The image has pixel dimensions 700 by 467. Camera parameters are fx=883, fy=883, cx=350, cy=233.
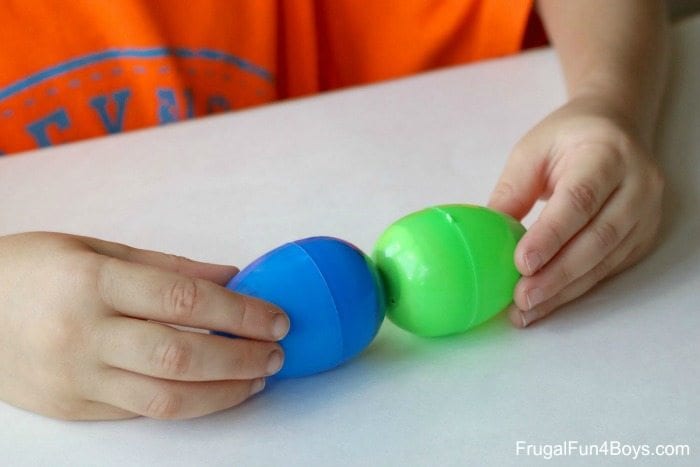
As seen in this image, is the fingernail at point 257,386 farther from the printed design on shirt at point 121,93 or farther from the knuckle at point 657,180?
the printed design on shirt at point 121,93

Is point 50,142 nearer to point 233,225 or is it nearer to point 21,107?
point 21,107

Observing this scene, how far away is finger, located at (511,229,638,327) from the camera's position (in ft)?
1.92

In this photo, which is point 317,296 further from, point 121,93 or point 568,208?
point 121,93

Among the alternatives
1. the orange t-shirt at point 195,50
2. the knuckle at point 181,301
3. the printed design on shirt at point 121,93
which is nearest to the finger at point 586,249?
the knuckle at point 181,301

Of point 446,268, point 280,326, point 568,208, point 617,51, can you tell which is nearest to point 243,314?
point 280,326

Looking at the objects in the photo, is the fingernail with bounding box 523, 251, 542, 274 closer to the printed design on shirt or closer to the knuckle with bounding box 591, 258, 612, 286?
the knuckle with bounding box 591, 258, 612, 286

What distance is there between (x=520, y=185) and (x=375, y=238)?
115 mm

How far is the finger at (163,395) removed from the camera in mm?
515

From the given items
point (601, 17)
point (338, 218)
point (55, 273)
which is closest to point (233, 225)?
point (338, 218)

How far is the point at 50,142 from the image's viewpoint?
956 millimetres

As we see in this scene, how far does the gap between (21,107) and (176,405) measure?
54 cm

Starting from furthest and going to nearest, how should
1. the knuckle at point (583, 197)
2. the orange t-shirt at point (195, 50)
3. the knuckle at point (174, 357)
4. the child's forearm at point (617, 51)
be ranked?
the orange t-shirt at point (195, 50)
the child's forearm at point (617, 51)
the knuckle at point (583, 197)
the knuckle at point (174, 357)

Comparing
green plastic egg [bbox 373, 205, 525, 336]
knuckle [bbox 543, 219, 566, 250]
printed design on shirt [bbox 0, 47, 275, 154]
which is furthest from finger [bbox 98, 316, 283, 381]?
printed design on shirt [bbox 0, 47, 275, 154]

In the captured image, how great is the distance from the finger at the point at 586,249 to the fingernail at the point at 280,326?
16cm
